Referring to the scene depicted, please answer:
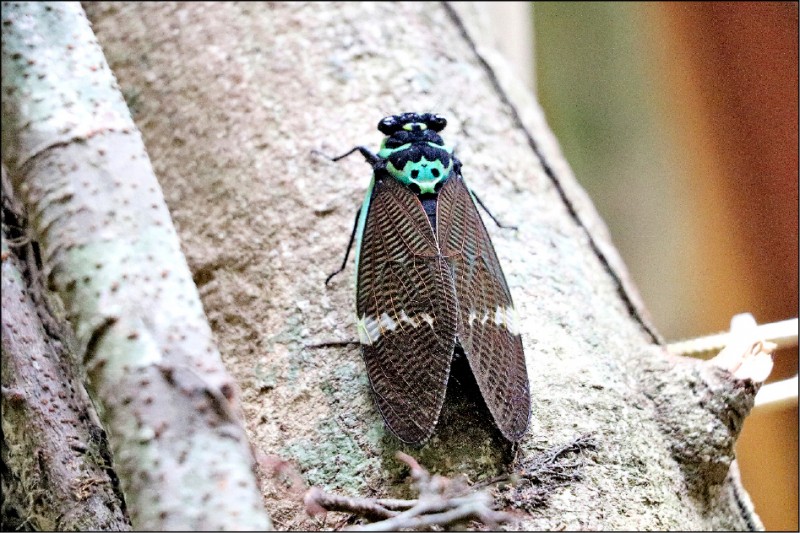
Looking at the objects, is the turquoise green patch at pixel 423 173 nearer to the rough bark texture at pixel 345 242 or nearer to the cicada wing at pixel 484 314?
the cicada wing at pixel 484 314

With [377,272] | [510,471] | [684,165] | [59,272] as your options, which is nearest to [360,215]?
[377,272]

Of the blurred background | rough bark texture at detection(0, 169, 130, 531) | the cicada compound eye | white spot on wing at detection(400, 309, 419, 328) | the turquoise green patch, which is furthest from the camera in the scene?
the blurred background

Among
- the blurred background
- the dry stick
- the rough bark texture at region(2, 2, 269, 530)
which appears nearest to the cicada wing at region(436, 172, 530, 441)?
the dry stick

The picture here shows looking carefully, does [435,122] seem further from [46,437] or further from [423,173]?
[46,437]

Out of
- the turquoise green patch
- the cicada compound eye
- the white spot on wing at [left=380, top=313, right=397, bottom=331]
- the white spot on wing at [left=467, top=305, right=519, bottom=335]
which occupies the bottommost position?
the white spot on wing at [left=380, top=313, right=397, bottom=331]

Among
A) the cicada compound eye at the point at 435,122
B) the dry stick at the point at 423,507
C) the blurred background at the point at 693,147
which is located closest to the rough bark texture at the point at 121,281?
the dry stick at the point at 423,507

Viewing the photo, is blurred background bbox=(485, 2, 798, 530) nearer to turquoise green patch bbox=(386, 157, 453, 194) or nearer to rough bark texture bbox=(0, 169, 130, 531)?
turquoise green patch bbox=(386, 157, 453, 194)

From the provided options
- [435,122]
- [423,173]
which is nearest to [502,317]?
[423,173]
